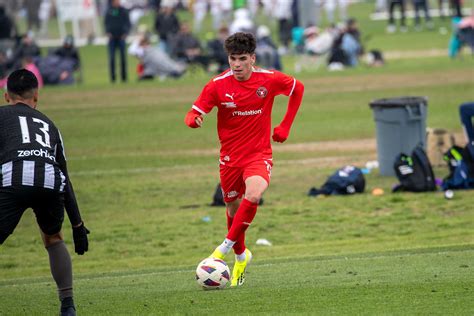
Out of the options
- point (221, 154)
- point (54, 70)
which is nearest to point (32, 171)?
point (221, 154)

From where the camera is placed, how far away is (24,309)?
9.38m

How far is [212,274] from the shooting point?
9.79 metres

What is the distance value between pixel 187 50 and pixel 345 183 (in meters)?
20.0

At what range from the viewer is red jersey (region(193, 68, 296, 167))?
10.3m

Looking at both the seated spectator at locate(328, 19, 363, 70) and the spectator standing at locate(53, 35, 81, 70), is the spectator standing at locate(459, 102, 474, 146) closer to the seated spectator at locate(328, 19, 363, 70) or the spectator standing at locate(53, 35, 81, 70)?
the seated spectator at locate(328, 19, 363, 70)

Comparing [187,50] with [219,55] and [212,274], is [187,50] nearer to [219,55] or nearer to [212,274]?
[219,55]

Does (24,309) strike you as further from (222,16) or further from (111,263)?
(222,16)

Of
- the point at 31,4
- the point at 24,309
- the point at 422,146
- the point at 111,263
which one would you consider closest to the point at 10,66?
the point at 31,4

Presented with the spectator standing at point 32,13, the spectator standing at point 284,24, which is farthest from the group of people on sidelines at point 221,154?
the spectator standing at point 32,13

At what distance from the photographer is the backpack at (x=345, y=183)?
56.4 feet

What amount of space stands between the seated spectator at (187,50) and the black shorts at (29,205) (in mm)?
27411

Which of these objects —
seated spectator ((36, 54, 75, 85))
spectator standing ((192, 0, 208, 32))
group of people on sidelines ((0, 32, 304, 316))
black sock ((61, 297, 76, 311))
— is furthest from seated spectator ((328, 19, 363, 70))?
A: black sock ((61, 297, 76, 311))

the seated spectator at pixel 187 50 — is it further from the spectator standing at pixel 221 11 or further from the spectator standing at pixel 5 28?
the spectator standing at pixel 221 11

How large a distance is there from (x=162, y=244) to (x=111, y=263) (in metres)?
1.05
